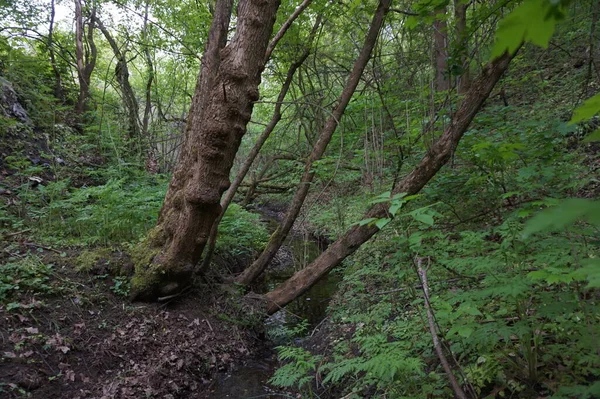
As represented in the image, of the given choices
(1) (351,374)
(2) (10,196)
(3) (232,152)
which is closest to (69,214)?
(2) (10,196)

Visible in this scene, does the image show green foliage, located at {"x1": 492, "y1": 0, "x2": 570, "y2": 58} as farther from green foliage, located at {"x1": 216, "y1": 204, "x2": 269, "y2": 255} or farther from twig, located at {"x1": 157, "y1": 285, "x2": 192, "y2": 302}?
green foliage, located at {"x1": 216, "y1": 204, "x2": 269, "y2": 255}

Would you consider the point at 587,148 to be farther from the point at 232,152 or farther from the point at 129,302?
the point at 129,302

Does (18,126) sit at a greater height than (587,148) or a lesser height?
lesser

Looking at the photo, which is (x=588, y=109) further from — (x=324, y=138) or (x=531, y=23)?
(x=324, y=138)

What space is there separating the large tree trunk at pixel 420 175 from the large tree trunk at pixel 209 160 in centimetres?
135

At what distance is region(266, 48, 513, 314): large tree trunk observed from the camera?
331 cm

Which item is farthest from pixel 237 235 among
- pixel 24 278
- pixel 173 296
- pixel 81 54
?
pixel 81 54

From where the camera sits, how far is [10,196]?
17.2 ft

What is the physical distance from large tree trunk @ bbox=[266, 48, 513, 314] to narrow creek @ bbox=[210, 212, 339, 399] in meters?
0.36

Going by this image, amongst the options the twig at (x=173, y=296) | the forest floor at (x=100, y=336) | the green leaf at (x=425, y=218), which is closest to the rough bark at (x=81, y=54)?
the forest floor at (x=100, y=336)

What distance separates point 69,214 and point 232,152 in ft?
10.6

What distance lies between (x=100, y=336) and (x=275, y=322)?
95.6 inches

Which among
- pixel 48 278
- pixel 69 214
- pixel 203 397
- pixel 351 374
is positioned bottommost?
pixel 203 397

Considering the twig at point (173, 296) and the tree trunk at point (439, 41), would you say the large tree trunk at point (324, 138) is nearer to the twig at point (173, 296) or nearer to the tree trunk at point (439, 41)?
the tree trunk at point (439, 41)
